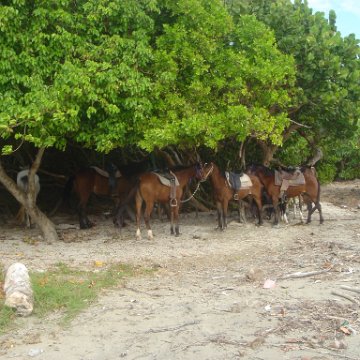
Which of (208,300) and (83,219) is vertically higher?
(83,219)

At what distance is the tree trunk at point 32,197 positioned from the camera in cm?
1231

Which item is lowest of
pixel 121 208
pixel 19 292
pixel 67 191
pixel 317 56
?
pixel 19 292

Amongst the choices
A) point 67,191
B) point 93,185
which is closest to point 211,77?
Result: point 93,185

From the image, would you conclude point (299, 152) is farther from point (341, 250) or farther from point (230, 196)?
point (341, 250)

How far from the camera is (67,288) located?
850cm

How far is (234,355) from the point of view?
19.8ft

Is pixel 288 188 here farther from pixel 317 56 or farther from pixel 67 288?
pixel 67 288

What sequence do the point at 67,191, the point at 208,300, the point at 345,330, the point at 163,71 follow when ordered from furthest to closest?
the point at 67,191
the point at 163,71
the point at 208,300
the point at 345,330

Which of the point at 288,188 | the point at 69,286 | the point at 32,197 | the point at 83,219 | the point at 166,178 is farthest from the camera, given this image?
the point at 288,188

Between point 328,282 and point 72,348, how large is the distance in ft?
14.9

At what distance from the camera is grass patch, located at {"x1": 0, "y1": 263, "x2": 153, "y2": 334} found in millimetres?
7387

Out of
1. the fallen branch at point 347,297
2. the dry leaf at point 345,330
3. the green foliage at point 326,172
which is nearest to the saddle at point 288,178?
the fallen branch at point 347,297

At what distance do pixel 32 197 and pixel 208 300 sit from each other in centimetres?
635

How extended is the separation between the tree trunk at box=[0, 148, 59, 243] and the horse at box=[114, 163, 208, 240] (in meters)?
2.07
